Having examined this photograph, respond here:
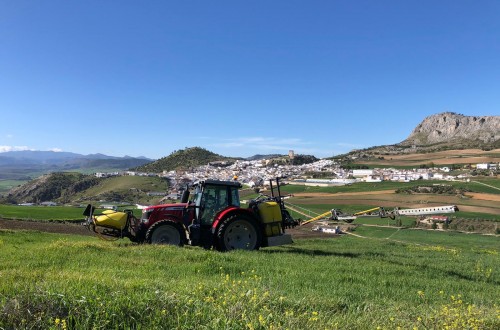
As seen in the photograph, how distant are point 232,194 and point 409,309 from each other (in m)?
8.65

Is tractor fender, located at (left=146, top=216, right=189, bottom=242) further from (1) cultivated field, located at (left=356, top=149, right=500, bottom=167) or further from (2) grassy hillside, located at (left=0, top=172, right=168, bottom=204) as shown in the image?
(1) cultivated field, located at (left=356, top=149, right=500, bottom=167)

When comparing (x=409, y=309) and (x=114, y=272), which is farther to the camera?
(x=114, y=272)

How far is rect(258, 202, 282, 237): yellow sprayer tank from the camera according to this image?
13391mm

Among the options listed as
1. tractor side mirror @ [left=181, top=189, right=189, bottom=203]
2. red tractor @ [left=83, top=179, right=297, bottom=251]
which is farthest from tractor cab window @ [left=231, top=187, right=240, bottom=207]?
tractor side mirror @ [left=181, top=189, right=189, bottom=203]

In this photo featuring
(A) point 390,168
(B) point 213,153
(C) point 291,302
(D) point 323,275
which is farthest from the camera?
(B) point 213,153

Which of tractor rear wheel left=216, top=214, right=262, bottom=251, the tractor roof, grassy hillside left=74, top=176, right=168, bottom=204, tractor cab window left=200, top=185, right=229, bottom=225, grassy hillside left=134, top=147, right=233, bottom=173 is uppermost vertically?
grassy hillside left=134, top=147, right=233, bottom=173

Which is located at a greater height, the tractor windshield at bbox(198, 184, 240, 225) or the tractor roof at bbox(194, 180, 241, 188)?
the tractor roof at bbox(194, 180, 241, 188)

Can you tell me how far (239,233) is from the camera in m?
13.0

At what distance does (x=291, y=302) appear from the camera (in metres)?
4.93

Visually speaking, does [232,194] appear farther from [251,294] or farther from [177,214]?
[251,294]

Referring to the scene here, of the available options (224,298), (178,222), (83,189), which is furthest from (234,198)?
(83,189)

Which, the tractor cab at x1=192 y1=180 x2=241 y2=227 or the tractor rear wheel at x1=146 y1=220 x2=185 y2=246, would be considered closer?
the tractor rear wheel at x1=146 y1=220 x2=185 y2=246

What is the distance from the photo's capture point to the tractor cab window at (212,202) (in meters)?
13.2

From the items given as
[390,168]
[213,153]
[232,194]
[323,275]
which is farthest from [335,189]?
[213,153]
